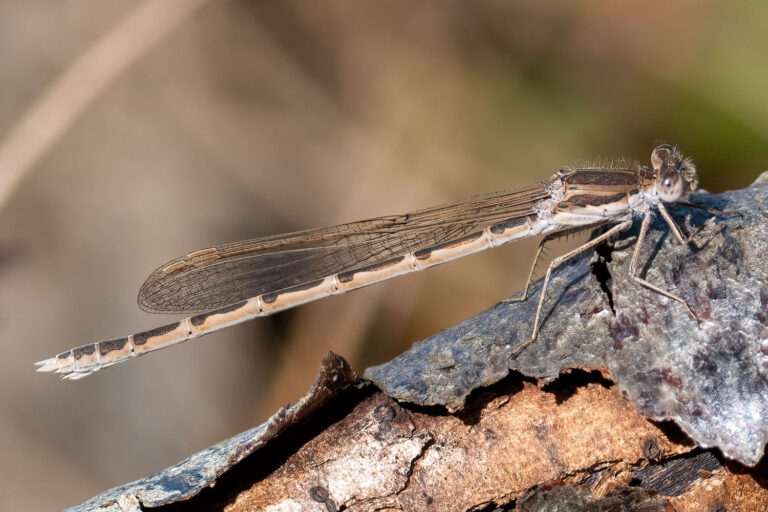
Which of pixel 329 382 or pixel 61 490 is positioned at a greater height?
pixel 61 490

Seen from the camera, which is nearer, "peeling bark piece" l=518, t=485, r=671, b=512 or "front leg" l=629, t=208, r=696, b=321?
"peeling bark piece" l=518, t=485, r=671, b=512

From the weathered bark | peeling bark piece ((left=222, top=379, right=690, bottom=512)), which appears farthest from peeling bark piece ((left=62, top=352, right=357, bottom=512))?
peeling bark piece ((left=222, top=379, right=690, bottom=512))

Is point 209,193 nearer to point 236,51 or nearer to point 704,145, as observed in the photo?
point 236,51

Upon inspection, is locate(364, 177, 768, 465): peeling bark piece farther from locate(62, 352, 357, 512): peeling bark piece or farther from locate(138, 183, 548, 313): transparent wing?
locate(138, 183, 548, 313): transparent wing

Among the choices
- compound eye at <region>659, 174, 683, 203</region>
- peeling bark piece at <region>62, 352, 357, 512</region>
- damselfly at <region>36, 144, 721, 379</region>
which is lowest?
peeling bark piece at <region>62, 352, 357, 512</region>

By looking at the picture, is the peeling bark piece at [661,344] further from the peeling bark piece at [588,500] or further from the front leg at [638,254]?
the peeling bark piece at [588,500]

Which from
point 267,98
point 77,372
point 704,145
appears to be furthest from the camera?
point 267,98

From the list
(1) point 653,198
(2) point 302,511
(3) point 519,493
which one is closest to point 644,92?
(1) point 653,198

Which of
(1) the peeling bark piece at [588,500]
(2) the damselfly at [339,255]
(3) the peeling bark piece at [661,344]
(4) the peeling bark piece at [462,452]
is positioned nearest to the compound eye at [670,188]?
(2) the damselfly at [339,255]
